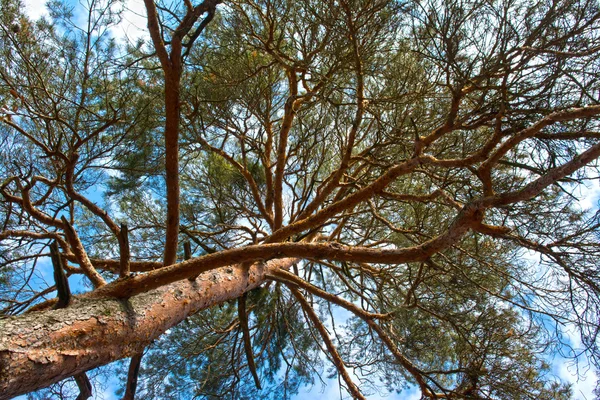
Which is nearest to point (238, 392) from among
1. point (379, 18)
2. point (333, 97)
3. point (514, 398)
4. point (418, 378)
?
point (418, 378)

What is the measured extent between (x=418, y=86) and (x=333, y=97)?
0.71m

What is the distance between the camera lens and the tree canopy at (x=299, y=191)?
1739mm

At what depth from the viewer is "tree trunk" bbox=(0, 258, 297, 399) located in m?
1.15

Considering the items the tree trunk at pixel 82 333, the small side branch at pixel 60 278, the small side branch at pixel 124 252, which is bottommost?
the tree trunk at pixel 82 333

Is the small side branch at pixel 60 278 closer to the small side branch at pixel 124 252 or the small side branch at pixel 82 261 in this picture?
the small side branch at pixel 124 252

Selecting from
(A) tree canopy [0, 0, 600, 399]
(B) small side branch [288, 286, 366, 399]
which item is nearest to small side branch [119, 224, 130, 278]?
(A) tree canopy [0, 0, 600, 399]

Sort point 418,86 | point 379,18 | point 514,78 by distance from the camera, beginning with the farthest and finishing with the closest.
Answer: point 418,86 < point 379,18 < point 514,78

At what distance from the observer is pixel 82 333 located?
135 centimetres

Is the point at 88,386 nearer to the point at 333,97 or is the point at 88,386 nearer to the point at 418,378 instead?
the point at 418,378

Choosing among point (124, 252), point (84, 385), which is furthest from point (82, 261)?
point (84, 385)

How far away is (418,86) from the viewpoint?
10.8 ft

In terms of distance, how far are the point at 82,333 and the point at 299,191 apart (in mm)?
3905

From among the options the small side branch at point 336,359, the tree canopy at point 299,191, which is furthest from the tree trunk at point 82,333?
the small side branch at point 336,359

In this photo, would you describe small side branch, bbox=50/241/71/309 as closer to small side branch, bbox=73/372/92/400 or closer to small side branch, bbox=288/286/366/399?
small side branch, bbox=73/372/92/400
